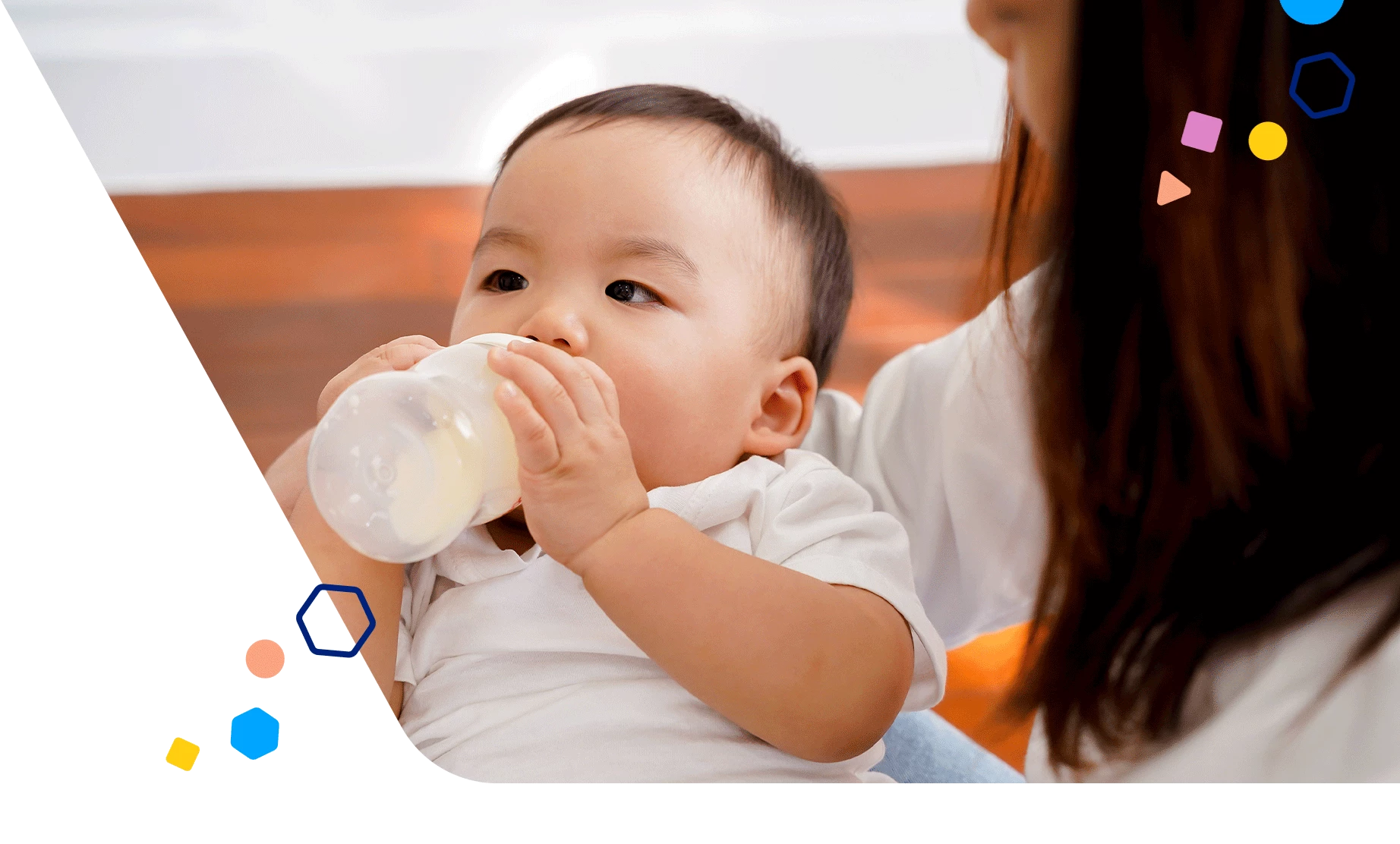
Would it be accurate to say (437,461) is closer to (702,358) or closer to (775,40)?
(702,358)

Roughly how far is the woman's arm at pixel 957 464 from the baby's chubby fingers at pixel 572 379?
0.30 meters

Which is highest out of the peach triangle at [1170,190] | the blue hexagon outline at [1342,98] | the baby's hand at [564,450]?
the blue hexagon outline at [1342,98]

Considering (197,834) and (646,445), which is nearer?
(197,834)

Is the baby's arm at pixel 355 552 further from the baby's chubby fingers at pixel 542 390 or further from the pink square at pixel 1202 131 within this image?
the pink square at pixel 1202 131

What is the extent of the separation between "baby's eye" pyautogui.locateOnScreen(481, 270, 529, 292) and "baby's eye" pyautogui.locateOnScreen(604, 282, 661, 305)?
0.18 feet

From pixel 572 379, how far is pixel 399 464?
0.09 metres

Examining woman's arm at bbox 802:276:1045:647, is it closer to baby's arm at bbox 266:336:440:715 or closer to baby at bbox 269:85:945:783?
baby at bbox 269:85:945:783

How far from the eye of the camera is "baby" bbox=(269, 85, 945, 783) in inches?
19.5

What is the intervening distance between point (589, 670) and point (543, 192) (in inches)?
10.8

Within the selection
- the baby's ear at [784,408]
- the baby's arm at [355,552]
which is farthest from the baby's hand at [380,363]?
the baby's ear at [784,408]

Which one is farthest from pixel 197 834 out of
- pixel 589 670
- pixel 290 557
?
pixel 589 670

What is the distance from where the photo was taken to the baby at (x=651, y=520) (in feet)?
1.62

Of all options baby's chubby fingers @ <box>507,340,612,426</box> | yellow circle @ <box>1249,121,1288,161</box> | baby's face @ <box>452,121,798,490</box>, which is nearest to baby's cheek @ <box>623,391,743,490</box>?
baby's face @ <box>452,121,798,490</box>

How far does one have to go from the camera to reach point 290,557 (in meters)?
0.46
